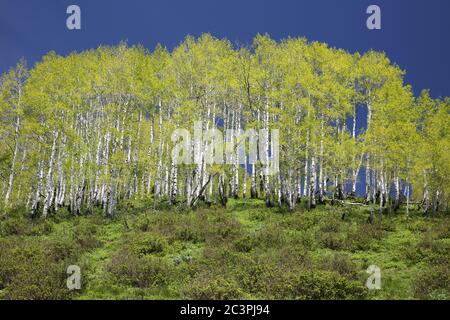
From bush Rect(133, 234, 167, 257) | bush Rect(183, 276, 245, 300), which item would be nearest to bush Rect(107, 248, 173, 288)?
bush Rect(133, 234, 167, 257)

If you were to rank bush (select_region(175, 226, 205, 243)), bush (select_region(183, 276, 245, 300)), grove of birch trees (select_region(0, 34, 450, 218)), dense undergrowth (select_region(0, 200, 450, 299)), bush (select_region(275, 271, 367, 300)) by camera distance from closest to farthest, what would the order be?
bush (select_region(183, 276, 245, 300)), bush (select_region(275, 271, 367, 300)), dense undergrowth (select_region(0, 200, 450, 299)), bush (select_region(175, 226, 205, 243)), grove of birch trees (select_region(0, 34, 450, 218))

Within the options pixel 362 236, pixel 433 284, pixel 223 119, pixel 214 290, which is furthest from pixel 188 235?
pixel 223 119

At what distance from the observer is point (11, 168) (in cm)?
2856

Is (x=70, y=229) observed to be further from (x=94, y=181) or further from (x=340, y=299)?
(x=340, y=299)

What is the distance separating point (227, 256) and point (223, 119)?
20.0 m

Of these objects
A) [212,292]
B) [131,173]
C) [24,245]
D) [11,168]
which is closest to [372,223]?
[212,292]

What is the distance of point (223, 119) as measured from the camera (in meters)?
34.8

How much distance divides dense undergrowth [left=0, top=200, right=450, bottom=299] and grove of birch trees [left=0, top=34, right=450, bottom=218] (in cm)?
387

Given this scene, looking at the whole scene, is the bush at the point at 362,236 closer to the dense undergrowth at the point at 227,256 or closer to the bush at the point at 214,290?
the dense undergrowth at the point at 227,256

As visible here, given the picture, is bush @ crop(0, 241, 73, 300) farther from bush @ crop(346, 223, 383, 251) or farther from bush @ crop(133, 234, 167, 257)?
bush @ crop(346, 223, 383, 251)

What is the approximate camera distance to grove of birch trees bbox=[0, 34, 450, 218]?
27.3 metres

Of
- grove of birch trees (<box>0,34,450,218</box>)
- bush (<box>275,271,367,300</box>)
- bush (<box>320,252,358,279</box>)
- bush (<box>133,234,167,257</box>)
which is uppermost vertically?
grove of birch trees (<box>0,34,450,218</box>)
